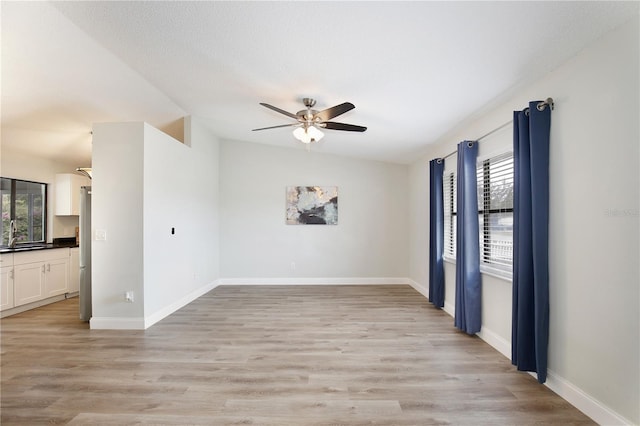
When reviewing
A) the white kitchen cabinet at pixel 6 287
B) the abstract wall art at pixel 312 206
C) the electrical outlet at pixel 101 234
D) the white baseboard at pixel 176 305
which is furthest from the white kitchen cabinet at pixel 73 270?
the abstract wall art at pixel 312 206

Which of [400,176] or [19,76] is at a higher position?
[19,76]

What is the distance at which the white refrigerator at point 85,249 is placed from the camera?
12.6 ft

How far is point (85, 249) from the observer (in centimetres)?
388

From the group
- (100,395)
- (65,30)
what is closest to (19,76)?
(65,30)

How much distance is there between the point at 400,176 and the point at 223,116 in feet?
12.2

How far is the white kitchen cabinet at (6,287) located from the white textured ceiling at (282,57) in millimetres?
1934

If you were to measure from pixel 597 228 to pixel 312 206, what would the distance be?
4700mm

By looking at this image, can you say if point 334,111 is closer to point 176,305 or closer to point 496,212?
point 496,212

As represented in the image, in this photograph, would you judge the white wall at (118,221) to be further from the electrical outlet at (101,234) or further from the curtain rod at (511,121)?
the curtain rod at (511,121)

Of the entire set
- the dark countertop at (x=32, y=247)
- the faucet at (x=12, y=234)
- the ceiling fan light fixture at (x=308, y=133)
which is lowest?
the dark countertop at (x=32, y=247)

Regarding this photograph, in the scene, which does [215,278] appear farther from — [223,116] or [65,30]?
[65,30]

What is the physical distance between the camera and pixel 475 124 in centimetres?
349

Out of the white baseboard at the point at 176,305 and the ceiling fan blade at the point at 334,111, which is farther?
the white baseboard at the point at 176,305

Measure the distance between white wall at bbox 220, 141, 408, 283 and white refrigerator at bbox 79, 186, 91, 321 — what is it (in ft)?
8.21
